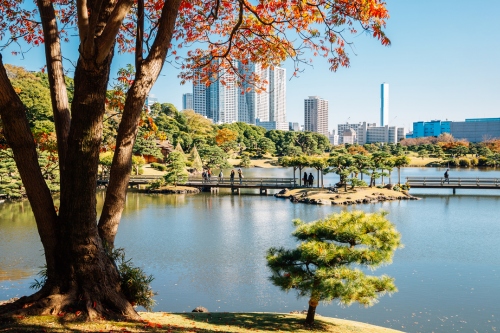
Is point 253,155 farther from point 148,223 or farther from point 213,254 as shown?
point 213,254

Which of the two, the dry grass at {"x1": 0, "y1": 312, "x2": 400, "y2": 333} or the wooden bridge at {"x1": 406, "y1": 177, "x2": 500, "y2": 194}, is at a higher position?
the wooden bridge at {"x1": 406, "y1": 177, "x2": 500, "y2": 194}

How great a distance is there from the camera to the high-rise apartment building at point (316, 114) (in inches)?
5506

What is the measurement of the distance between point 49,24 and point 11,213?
1590cm

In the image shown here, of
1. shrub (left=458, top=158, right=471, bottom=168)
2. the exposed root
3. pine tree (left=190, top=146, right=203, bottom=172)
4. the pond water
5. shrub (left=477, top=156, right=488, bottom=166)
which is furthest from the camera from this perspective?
shrub (left=458, top=158, right=471, bottom=168)

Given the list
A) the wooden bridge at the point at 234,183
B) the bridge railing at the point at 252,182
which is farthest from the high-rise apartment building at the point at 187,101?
the bridge railing at the point at 252,182

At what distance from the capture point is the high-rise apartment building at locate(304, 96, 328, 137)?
13985cm

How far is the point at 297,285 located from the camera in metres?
5.81

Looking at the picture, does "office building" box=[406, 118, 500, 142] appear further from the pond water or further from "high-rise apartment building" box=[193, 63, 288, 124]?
the pond water

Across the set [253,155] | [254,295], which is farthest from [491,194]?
[253,155]

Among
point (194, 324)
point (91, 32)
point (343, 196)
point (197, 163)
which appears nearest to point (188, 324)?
point (194, 324)

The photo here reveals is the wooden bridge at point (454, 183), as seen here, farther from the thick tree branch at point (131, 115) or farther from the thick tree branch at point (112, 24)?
the thick tree branch at point (112, 24)

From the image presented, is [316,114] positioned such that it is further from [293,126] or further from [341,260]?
[341,260]

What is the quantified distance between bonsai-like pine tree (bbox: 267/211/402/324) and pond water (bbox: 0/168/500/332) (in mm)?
1995

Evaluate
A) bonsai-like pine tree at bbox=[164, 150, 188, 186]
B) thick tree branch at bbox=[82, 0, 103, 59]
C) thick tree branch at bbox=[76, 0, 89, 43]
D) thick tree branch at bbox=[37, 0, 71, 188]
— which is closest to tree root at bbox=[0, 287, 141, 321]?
thick tree branch at bbox=[37, 0, 71, 188]
